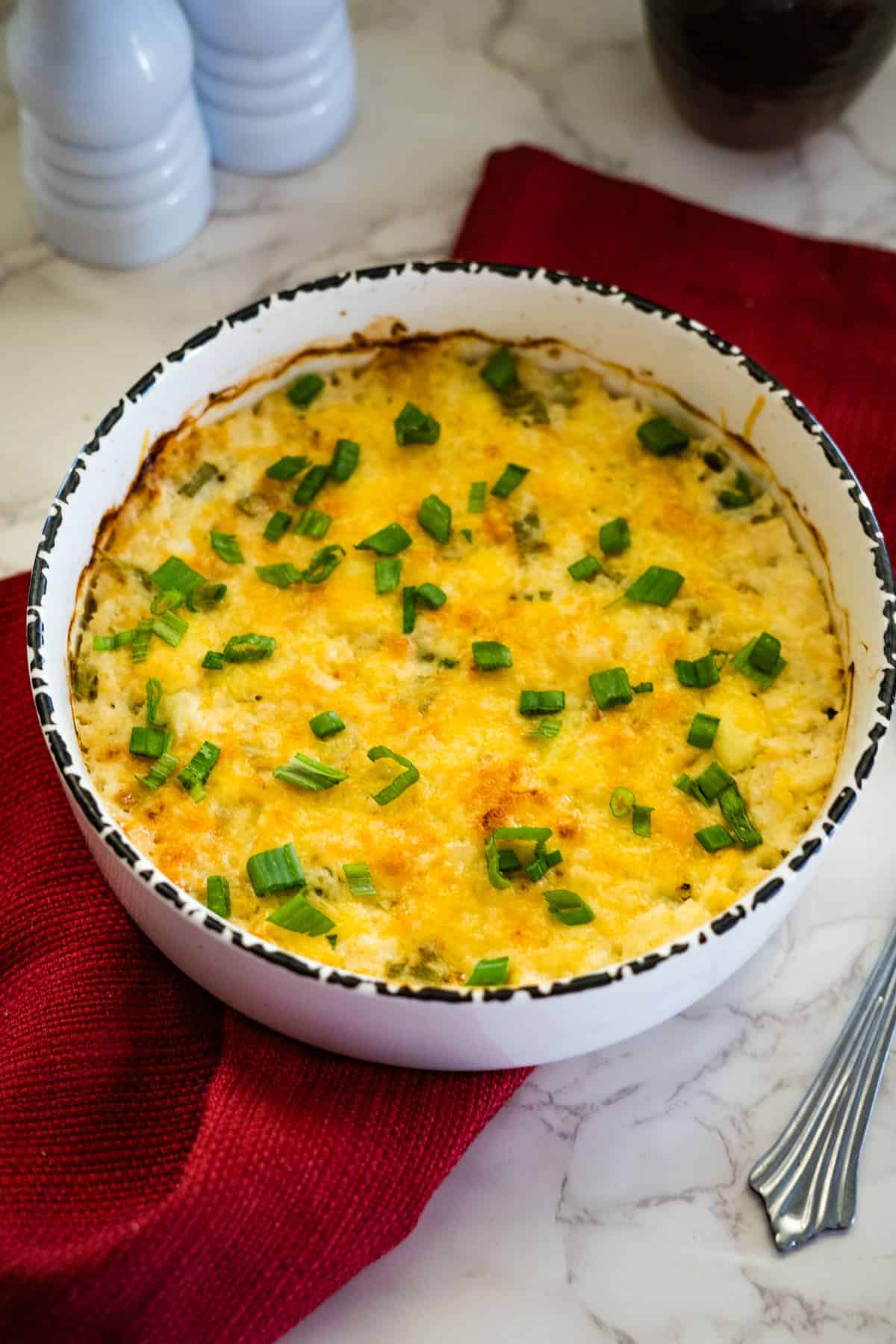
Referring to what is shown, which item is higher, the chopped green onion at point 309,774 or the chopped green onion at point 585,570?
the chopped green onion at point 585,570

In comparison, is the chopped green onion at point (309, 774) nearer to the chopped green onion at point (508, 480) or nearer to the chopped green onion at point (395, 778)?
the chopped green onion at point (395, 778)

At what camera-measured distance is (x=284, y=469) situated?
264cm

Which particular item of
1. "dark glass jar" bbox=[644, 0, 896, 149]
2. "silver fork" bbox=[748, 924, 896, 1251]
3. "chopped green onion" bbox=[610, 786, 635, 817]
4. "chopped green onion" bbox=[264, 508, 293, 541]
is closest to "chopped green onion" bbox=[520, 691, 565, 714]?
"chopped green onion" bbox=[610, 786, 635, 817]

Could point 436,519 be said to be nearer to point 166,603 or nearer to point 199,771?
Answer: point 166,603


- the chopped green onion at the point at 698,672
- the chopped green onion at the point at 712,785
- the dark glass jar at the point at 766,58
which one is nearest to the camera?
the chopped green onion at the point at 712,785

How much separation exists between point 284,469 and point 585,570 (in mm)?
550

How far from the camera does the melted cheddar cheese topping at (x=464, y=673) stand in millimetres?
2221

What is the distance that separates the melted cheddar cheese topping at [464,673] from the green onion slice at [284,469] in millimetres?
22

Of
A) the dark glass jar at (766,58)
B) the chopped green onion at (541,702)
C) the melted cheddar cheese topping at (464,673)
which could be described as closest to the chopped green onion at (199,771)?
the melted cheddar cheese topping at (464,673)

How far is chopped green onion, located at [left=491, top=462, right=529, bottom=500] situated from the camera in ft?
8.63

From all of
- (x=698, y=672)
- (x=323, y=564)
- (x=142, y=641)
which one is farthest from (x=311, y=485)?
(x=698, y=672)

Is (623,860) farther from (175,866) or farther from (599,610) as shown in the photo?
(175,866)

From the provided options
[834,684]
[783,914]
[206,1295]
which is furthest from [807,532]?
[206,1295]

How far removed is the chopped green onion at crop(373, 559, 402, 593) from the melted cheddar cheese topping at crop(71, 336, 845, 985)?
0.02 m
